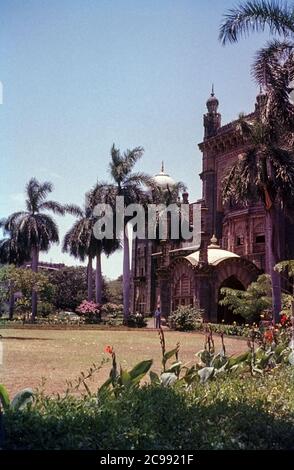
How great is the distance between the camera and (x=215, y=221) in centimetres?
4484

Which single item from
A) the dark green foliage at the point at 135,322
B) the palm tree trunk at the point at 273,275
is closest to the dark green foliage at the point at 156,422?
the palm tree trunk at the point at 273,275

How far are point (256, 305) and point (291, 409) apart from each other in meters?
20.5

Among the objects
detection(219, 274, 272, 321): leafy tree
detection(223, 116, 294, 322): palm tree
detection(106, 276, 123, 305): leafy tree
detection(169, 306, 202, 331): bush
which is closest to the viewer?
detection(223, 116, 294, 322): palm tree

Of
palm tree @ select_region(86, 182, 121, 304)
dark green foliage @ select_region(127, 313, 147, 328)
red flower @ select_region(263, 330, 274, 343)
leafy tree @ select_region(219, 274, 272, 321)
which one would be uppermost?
palm tree @ select_region(86, 182, 121, 304)

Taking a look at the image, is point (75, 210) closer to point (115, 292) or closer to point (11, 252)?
point (11, 252)

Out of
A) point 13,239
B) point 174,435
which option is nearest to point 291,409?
point 174,435

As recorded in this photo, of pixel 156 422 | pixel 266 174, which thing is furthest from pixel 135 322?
pixel 156 422

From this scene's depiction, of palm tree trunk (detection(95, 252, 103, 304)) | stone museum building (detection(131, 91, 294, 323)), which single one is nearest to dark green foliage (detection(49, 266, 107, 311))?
stone museum building (detection(131, 91, 294, 323))

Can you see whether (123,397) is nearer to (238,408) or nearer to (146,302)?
(238,408)

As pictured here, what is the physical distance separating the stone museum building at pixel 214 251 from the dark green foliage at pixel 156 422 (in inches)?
929

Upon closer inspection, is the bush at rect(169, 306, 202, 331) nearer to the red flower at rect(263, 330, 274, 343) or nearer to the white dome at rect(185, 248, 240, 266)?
the white dome at rect(185, 248, 240, 266)

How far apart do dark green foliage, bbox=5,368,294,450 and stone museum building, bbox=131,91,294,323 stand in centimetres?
2360

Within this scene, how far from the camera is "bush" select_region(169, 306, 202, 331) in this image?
3011 cm

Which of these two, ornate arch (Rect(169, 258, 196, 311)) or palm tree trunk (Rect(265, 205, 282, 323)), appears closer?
palm tree trunk (Rect(265, 205, 282, 323))
